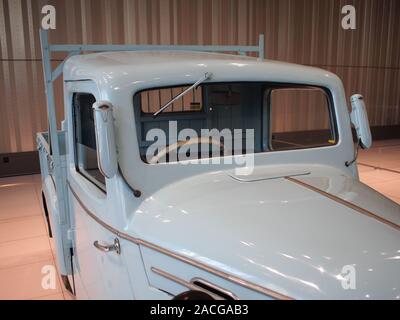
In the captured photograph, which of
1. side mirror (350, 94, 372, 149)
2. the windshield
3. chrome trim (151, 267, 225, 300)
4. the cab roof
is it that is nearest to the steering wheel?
the windshield

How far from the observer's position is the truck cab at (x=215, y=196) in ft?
4.13

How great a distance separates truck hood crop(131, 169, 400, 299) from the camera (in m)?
1.18

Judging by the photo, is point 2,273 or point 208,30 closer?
point 2,273

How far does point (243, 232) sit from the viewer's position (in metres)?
1.38

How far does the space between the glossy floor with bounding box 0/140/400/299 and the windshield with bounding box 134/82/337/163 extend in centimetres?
165

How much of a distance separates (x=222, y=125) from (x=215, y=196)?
774mm

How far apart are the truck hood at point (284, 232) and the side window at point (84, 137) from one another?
0.68 m

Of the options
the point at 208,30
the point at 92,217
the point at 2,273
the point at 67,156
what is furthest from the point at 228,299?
the point at 208,30

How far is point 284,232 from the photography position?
1.35 meters

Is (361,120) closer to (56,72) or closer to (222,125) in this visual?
(222,125)

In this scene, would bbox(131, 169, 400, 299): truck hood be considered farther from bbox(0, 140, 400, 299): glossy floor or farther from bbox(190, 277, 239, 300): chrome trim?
bbox(0, 140, 400, 299): glossy floor

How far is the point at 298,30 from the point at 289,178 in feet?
26.7
